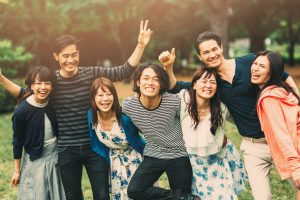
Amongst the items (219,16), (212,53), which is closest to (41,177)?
(212,53)

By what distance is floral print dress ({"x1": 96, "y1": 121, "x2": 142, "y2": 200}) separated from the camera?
4.64 m

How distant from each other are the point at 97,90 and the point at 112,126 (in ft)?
1.38

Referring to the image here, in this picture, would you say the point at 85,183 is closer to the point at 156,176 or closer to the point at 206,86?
the point at 156,176

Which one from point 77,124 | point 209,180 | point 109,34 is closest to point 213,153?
point 209,180

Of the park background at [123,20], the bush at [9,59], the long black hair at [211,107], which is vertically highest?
the park background at [123,20]

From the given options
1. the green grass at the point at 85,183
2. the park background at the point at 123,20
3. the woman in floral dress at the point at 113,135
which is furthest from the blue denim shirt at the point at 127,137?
the park background at the point at 123,20

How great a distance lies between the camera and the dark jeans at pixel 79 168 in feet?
15.2

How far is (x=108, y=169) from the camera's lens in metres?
4.73

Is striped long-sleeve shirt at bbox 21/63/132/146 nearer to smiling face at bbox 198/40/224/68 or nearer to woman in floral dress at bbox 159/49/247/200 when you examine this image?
woman in floral dress at bbox 159/49/247/200

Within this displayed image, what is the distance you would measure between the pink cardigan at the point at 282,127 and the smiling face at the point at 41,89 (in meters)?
2.12

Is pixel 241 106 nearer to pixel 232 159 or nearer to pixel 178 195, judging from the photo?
pixel 232 159

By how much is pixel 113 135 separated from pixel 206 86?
109 centimetres

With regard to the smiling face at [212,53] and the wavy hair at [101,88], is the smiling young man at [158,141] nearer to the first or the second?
the wavy hair at [101,88]

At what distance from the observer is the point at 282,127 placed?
383 centimetres
